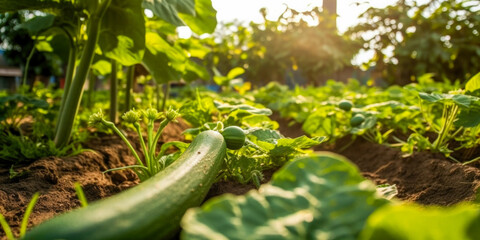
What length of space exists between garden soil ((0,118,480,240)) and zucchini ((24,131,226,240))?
39 cm

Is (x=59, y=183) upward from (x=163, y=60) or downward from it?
downward

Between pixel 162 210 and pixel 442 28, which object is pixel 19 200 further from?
pixel 442 28

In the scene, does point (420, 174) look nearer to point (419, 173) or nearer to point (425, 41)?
point (419, 173)

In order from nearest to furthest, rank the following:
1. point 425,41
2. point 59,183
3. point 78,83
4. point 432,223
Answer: point 432,223 → point 59,183 → point 78,83 → point 425,41

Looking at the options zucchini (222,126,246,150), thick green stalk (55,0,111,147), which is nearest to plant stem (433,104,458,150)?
zucchini (222,126,246,150)

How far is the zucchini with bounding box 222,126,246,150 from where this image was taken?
1667 mm

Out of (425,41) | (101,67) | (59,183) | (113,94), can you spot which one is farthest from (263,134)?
(425,41)

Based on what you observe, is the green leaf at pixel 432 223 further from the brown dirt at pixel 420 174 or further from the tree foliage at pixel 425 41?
the tree foliage at pixel 425 41

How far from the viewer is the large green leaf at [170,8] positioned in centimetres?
187

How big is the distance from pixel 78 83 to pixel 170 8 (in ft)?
2.62

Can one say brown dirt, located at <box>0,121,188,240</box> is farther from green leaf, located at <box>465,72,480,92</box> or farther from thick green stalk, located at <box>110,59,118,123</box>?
green leaf, located at <box>465,72,480,92</box>

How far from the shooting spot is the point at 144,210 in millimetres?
847

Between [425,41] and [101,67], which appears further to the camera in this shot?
[425,41]

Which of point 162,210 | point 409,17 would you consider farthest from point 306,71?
point 162,210
